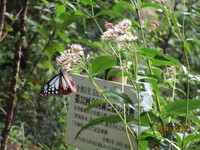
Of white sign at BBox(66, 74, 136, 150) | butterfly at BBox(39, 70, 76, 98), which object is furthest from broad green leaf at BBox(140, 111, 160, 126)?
butterfly at BBox(39, 70, 76, 98)

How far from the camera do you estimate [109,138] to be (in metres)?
1.19

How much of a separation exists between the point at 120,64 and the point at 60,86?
239 mm

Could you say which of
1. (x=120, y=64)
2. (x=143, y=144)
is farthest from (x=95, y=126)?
(x=120, y=64)

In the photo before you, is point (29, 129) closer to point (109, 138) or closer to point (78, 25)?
point (78, 25)

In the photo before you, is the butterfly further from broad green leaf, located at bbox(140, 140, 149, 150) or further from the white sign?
broad green leaf, located at bbox(140, 140, 149, 150)

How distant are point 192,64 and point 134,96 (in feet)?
7.00

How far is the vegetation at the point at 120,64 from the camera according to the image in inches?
36.2

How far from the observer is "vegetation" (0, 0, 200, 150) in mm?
918

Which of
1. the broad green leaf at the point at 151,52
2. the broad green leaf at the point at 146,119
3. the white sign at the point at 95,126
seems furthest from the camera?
the white sign at the point at 95,126

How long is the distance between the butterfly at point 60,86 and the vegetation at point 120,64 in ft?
0.27

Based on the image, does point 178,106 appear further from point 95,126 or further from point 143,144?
point 95,126

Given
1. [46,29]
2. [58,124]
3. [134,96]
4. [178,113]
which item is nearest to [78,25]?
[58,124]

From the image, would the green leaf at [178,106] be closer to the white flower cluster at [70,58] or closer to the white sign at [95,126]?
the white sign at [95,126]

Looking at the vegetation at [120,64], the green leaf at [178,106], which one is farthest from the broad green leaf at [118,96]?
the green leaf at [178,106]
